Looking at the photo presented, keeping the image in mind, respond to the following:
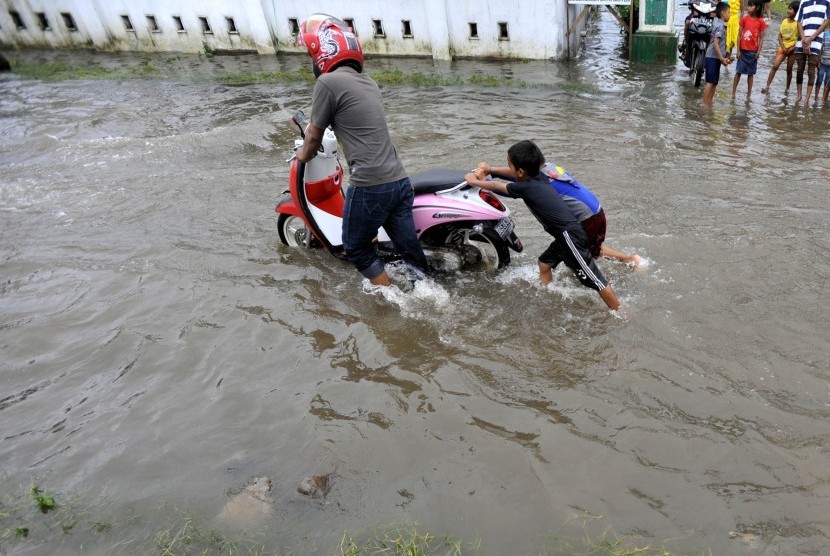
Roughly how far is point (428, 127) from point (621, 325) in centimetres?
602

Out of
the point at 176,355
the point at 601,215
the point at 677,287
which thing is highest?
the point at 601,215

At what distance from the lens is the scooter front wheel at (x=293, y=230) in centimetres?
573

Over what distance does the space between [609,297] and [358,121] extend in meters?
2.22

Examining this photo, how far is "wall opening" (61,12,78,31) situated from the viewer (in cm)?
1706

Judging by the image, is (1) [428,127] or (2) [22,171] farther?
(1) [428,127]

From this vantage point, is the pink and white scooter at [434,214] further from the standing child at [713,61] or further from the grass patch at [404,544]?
the standing child at [713,61]

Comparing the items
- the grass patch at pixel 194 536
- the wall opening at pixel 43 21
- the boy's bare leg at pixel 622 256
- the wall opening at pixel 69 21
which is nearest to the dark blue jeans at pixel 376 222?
the boy's bare leg at pixel 622 256

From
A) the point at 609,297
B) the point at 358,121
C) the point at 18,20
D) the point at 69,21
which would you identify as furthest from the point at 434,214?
the point at 18,20

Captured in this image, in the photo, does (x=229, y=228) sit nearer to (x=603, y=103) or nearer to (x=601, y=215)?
(x=601, y=215)

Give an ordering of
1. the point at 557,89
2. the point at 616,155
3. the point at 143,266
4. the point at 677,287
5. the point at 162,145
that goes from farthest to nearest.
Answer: the point at 557,89
the point at 162,145
the point at 616,155
the point at 143,266
the point at 677,287

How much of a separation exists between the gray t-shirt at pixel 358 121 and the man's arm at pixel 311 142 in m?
0.07

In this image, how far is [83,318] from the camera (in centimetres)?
486

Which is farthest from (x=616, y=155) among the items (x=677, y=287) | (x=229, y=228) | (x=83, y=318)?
(x=83, y=318)

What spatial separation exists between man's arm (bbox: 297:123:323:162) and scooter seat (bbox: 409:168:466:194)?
848mm
